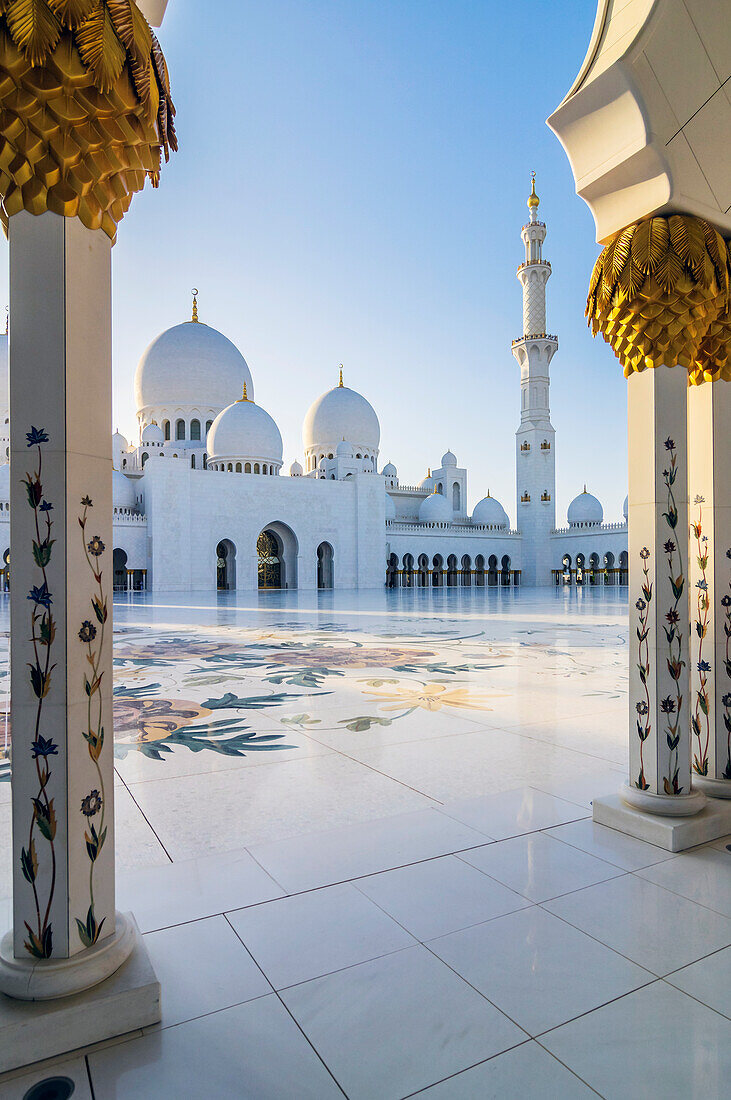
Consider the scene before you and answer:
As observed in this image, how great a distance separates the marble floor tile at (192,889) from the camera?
135 centimetres

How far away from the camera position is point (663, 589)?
5.84 ft

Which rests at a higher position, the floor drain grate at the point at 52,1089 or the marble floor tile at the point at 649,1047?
the marble floor tile at the point at 649,1047

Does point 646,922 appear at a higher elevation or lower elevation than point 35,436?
lower

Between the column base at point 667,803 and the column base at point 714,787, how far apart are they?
118 millimetres

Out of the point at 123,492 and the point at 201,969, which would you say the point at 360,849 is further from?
the point at 123,492

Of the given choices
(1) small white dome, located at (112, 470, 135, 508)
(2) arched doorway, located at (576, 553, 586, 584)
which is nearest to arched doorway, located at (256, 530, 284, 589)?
(1) small white dome, located at (112, 470, 135, 508)

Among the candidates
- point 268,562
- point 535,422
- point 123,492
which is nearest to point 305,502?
point 268,562

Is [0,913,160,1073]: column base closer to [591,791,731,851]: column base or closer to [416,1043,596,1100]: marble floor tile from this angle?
[416,1043,596,1100]: marble floor tile

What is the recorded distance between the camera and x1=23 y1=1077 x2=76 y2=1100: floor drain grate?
0.91 meters

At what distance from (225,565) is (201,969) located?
18.2 meters

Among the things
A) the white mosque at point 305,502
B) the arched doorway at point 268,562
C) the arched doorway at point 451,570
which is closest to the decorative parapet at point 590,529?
the white mosque at point 305,502

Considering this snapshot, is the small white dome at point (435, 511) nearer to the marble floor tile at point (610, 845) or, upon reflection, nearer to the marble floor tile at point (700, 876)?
the marble floor tile at point (610, 845)

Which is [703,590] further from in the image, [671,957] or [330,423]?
[330,423]

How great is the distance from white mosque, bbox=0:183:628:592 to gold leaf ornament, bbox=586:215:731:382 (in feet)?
52.9
